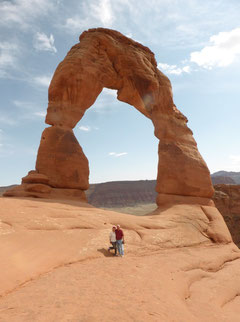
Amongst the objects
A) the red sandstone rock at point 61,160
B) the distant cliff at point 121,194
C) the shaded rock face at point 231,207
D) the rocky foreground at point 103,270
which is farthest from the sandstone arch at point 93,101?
the distant cliff at point 121,194

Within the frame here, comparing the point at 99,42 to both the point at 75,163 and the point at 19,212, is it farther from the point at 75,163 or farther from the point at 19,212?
the point at 19,212

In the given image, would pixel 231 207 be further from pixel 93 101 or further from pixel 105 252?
pixel 105 252

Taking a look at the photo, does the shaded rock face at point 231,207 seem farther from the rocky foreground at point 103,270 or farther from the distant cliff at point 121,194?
the distant cliff at point 121,194

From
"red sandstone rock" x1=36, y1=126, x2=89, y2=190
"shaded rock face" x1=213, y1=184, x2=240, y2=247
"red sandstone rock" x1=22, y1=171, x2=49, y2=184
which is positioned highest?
"red sandstone rock" x1=36, y1=126, x2=89, y2=190

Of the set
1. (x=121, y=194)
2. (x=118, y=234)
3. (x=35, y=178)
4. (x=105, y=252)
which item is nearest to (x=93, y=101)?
(x=35, y=178)

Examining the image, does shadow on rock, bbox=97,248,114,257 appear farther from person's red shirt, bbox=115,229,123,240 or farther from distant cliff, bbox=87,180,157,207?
distant cliff, bbox=87,180,157,207

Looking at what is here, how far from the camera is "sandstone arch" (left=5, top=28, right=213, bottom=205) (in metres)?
9.45

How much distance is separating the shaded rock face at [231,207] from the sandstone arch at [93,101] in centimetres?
1291

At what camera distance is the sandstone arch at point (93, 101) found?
945 centimetres

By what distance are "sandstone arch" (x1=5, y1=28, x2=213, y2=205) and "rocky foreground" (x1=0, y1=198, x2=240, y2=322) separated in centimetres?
234

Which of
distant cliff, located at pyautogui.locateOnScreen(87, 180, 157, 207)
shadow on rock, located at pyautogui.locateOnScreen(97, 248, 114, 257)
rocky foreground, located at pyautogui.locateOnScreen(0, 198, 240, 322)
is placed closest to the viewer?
rocky foreground, located at pyautogui.locateOnScreen(0, 198, 240, 322)

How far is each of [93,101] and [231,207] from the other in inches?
727

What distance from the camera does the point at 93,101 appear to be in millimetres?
11328

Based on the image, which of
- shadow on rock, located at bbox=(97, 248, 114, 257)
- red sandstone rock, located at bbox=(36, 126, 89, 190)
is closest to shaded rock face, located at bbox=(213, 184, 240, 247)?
red sandstone rock, located at bbox=(36, 126, 89, 190)
